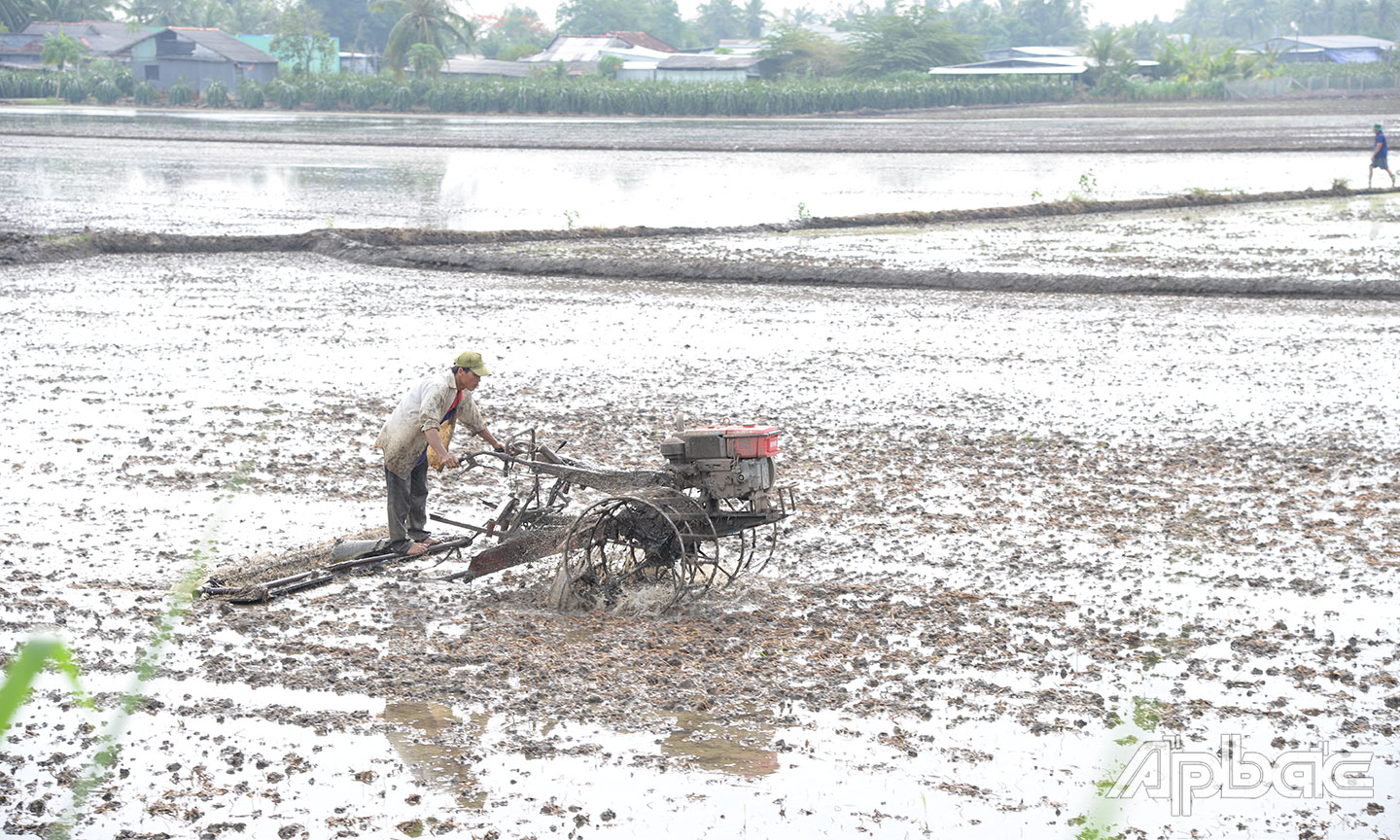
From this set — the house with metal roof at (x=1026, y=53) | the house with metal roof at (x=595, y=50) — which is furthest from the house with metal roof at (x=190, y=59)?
the house with metal roof at (x=1026, y=53)

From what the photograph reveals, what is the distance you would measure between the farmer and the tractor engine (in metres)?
1.15

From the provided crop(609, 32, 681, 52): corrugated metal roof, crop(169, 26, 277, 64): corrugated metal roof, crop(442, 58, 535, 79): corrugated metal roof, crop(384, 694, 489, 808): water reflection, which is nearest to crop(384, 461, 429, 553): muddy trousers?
crop(384, 694, 489, 808): water reflection

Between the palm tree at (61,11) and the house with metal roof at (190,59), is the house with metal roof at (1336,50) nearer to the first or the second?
the house with metal roof at (190,59)

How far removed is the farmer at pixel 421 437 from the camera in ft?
24.5

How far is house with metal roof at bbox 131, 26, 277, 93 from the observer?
79.2 metres

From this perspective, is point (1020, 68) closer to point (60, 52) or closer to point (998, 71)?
point (998, 71)

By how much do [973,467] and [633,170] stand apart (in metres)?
30.2

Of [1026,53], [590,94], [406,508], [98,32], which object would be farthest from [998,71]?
[406,508]

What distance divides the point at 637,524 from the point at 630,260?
14.3 m

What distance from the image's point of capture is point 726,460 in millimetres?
6891

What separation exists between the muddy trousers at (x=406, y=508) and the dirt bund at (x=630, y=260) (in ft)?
40.6

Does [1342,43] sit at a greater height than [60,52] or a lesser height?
greater

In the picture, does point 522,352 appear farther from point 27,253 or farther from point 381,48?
point 381,48

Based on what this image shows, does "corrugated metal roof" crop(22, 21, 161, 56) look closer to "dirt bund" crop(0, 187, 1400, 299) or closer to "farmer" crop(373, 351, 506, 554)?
"dirt bund" crop(0, 187, 1400, 299)
